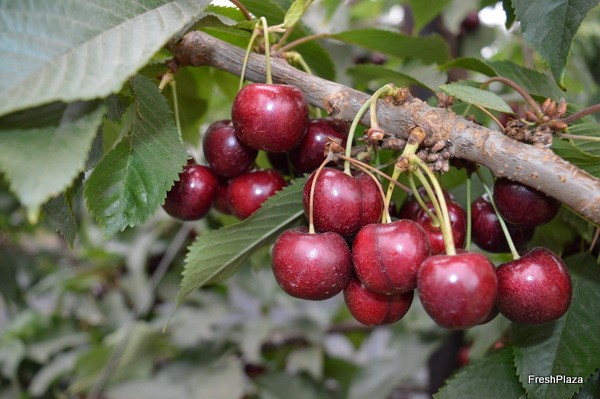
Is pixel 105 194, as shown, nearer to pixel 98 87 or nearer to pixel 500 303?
pixel 98 87

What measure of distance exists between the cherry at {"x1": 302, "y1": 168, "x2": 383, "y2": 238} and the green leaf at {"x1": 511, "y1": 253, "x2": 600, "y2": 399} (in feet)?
1.10

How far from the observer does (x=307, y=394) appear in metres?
1.91

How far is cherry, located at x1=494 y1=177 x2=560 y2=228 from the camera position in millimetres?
763

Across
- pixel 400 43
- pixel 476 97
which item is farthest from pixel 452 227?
pixel 400 43

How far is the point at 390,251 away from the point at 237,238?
0.95ft

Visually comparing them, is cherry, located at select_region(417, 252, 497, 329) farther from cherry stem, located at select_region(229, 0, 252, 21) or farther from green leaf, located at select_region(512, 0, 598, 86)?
cherry stem, located at select_region(229, 0, 252, 21)

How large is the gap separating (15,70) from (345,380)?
1.77 metres

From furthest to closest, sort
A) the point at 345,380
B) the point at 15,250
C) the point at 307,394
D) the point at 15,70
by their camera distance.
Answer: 1. the point at 15,250
2. the point at 345,380
3. the point at 307,394
4. the point at 15,70

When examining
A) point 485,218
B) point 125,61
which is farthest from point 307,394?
point 125,61

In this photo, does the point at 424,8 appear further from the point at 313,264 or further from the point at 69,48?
the point at 69,48

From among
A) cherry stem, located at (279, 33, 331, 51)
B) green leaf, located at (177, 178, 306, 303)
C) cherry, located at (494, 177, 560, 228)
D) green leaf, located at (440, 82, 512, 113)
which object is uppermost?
green leaf, located at (440, 82, 512, 113)

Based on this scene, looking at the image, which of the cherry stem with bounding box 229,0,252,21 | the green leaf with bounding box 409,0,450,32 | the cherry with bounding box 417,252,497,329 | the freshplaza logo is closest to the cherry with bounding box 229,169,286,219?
the cherry stem with bounding box 229,0,252,21

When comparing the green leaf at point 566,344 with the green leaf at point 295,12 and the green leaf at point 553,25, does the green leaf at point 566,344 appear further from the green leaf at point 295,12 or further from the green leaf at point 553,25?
the green leaf at point 295,12

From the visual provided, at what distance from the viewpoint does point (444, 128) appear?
0.75m
